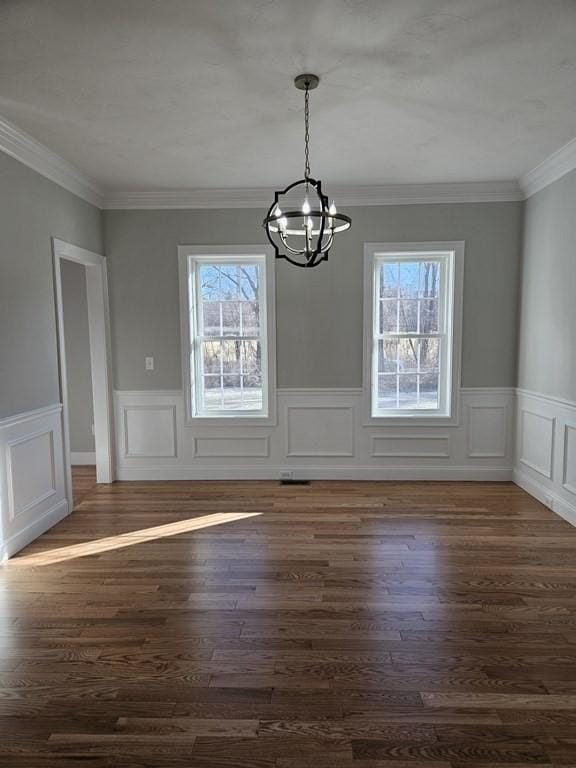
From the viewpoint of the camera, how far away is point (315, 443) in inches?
185

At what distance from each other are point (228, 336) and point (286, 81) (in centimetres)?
257

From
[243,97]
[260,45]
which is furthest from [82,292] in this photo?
[260,45]

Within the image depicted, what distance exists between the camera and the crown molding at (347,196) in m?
4.32

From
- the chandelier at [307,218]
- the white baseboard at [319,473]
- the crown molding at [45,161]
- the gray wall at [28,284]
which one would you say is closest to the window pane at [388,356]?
the white baseboard at [319,473]

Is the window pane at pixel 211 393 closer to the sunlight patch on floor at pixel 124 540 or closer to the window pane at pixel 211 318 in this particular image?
the window pane at pixel 211 318

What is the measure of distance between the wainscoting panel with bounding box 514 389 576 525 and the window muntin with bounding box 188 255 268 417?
2.52m

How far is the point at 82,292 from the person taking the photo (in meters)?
5.32

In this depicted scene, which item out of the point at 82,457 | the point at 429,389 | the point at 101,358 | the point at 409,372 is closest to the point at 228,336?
the point at 101,358

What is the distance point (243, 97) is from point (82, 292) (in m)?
3.44

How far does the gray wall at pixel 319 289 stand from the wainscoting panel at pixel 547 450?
0.45 metres

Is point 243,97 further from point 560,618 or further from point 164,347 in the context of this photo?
point 560,618

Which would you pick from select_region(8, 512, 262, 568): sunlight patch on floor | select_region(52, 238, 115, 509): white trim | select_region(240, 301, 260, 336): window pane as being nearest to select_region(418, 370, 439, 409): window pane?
select_region(240, 301, 260, 336): window pane

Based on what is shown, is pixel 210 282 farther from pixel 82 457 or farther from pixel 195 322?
pixel 82 457

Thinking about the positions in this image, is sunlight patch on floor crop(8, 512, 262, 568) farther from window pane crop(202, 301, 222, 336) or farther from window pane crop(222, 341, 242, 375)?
window pane crop(202, 301, 222, 336)
